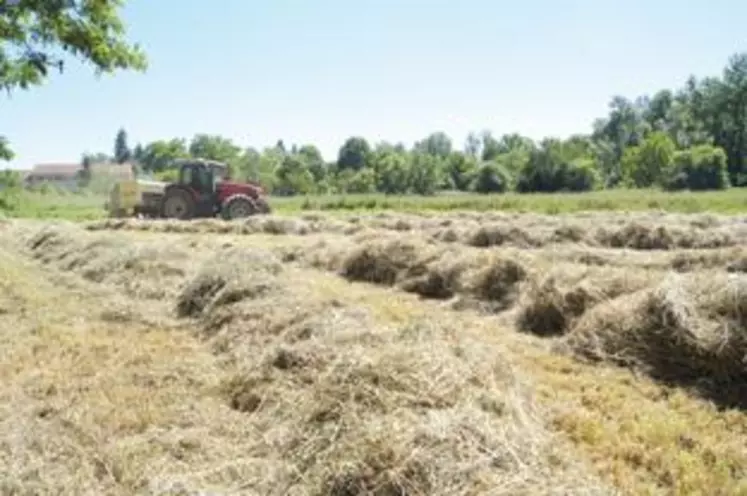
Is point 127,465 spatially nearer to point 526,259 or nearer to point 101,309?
point 101,309

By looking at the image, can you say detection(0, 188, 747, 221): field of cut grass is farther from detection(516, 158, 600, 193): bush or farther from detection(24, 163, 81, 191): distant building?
detection(24, 163, 81, 191): distant building

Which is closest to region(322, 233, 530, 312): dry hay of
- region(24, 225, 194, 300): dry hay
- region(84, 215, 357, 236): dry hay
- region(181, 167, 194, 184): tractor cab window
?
region(24, 225, 194, 300): dry hay

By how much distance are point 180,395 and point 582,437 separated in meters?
2.78

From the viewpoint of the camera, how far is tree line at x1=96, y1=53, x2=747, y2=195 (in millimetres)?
66750

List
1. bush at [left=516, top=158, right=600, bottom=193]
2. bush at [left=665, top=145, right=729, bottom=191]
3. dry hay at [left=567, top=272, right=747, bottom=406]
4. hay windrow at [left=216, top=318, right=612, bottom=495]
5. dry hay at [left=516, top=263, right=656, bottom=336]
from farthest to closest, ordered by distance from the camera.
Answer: bush at [left=516, top=158, right=600, bottom=193] < bush at [left=665, top=145, right=729, bottom=191] < dry hay at [left=516, top=263, right=656, bottom=336] < dry hay at [left=567, top=272, right=747, bottom=406] < hay windrow at [left=216, top=318, right=612, bottom=495]

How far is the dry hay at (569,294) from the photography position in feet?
26.7

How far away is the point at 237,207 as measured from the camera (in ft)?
94.1

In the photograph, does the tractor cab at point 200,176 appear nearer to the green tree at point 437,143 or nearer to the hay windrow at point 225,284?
the hay windrow at point 225,284

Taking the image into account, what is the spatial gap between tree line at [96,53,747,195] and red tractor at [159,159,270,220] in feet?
110

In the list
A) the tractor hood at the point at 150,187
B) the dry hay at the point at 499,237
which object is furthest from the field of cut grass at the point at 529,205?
the dry hay at the point at 499,237

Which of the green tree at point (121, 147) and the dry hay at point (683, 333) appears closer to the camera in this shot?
the dry hay at point (683, 333)

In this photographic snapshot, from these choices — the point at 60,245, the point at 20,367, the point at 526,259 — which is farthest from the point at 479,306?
the point at 60,245

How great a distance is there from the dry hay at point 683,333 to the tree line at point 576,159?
57.0 m

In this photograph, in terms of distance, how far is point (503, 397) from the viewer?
485 centimetres
